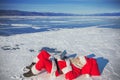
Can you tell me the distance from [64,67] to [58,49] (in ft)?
7.29

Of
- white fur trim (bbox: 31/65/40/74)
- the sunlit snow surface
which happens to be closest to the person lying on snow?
white fur trim (bbox: 31/65/40/74)

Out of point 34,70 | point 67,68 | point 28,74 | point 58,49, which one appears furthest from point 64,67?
point 58,49

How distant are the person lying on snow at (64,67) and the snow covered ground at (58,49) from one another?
0.47 ft

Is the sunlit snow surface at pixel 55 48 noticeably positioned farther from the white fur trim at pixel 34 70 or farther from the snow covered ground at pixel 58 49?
the white fur trim at pixel 34 70

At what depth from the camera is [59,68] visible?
400 centimetres

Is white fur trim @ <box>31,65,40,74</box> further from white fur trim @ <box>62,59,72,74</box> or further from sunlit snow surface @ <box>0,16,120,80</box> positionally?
white fur trim @ <box>62,59,72,74</box>

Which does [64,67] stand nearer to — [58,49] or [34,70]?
[34,70]

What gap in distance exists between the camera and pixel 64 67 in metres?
3.92

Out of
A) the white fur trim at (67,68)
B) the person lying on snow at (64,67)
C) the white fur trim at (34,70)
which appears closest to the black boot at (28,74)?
the person lying on snow at (64,67)

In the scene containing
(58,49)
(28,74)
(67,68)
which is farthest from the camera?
(58,49)

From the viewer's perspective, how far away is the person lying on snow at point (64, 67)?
388 centimetres

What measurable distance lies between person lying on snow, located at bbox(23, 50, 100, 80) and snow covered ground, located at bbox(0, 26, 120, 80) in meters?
0.14

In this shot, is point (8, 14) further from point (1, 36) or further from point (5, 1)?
point (1, 36)

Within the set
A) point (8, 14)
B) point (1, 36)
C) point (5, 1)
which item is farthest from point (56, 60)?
point (5, 1)
